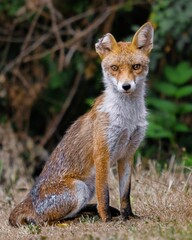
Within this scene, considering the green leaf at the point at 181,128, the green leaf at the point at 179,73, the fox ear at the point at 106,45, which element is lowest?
the green leaf at the point at 181,128

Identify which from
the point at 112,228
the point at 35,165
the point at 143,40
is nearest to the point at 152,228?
the point at 112,228

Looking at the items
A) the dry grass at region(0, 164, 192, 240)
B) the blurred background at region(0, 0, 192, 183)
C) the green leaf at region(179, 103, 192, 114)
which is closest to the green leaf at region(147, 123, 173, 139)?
the blurred background at region(0, 0, 192, 183)

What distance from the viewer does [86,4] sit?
13836mm

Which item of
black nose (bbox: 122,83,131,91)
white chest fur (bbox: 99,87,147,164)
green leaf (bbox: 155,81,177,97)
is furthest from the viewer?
green leaf (bbox: 155,81,177,97)

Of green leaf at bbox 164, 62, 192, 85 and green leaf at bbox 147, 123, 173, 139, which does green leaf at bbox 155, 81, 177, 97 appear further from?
green leaf at bbox 147, 123, 173, 139

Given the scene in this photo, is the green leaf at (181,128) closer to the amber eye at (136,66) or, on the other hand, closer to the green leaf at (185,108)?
the green leaf at (185,108)

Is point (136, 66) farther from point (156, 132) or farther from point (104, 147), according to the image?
point (156, 132)

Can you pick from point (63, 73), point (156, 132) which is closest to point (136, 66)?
point (156, 132)

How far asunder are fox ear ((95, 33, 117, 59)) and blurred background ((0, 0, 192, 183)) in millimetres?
4485

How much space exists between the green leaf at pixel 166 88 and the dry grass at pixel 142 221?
10.3ft

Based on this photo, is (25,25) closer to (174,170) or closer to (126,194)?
(174,170)

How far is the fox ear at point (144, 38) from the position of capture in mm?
7672

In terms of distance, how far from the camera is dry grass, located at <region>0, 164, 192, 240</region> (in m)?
6.34

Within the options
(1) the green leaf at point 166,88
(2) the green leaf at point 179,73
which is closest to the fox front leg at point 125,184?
(1) the green leaf at point 166,88
